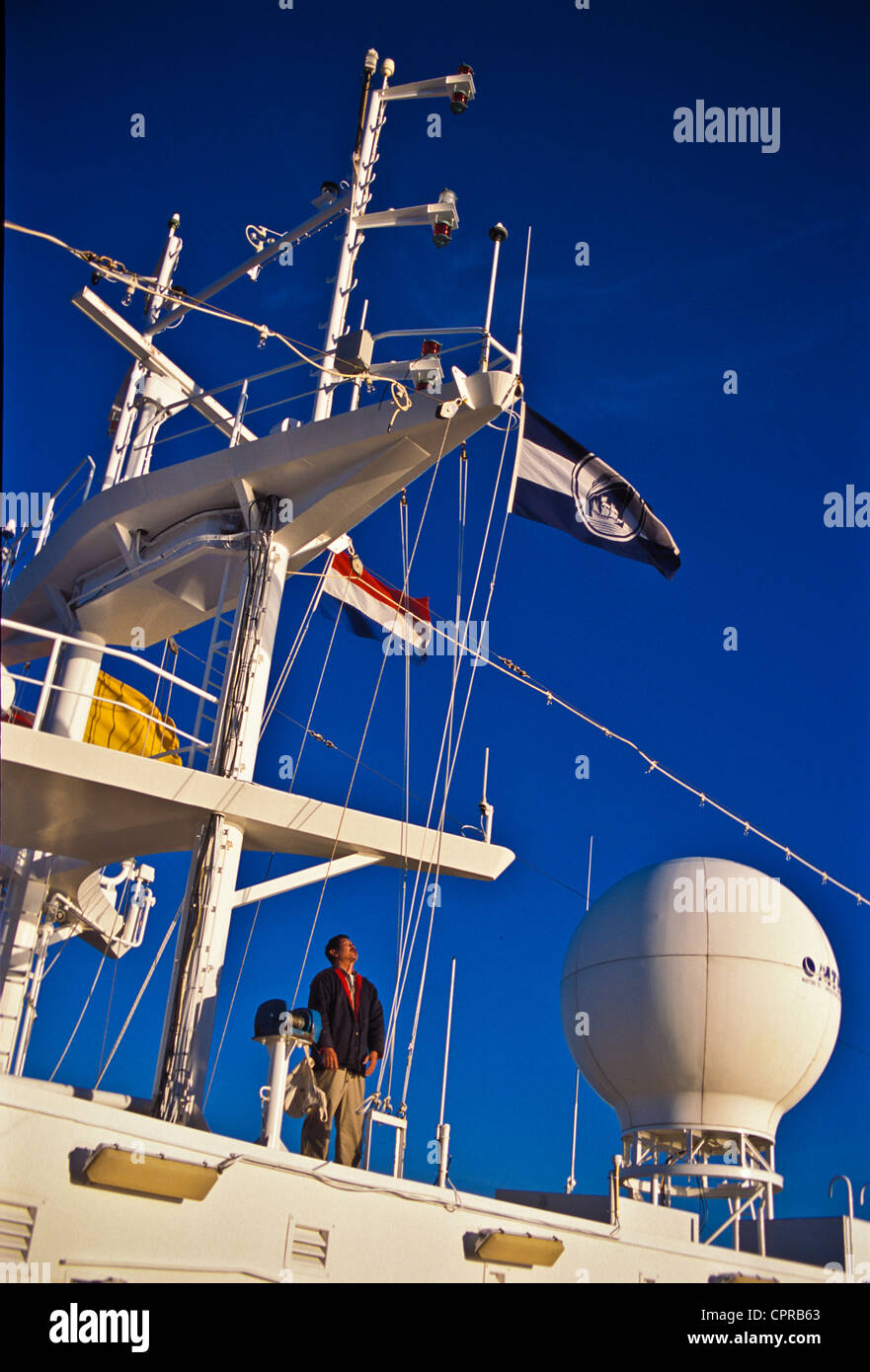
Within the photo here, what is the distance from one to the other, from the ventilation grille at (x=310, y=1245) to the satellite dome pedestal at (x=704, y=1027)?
681 cm

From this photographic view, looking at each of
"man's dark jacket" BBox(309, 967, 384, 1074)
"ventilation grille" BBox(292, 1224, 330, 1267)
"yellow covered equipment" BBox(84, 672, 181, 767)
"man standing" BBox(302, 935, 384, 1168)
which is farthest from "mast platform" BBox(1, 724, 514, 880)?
"ventilation grille" BBox(292, 1224, 330, 1267)

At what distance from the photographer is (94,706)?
12203 millimetres

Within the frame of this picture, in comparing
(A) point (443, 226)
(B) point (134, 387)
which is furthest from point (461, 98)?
(B) point (134, 387)

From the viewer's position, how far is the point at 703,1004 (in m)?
13.0

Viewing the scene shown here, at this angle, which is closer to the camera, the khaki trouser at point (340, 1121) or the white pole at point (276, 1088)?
the white pole at point (276, 1088)

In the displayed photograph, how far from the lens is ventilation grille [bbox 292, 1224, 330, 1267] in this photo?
22.8 feet

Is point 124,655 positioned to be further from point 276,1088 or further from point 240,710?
point 276,1088

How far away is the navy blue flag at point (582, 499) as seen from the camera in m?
11.2

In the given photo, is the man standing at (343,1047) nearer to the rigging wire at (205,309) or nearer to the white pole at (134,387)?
the rigging wire at (205,309)

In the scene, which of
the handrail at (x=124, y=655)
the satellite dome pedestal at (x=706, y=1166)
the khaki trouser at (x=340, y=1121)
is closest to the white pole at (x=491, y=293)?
the handrail at (x=124, y=655)

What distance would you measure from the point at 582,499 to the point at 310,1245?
715 cm

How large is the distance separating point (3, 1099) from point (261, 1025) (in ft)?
6.41
